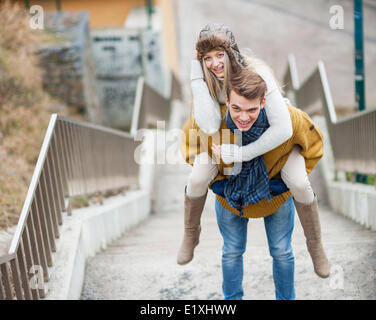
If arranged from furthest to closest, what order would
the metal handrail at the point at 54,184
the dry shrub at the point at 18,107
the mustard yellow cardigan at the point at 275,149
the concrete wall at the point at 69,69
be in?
1. the concrete wall at the point at 69,69
2. the dry shrub at the point at 18,107
3. the metal handrail at the point at 54,184
4. the mustard yellow cardigan at the point at 275,149

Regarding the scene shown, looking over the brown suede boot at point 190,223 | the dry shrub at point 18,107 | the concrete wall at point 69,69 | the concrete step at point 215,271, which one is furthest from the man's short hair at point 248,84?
the concrete wall at point 69,69

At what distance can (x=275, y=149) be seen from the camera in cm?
200

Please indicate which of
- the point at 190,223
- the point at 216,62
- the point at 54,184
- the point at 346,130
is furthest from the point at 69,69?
the point at 216,62

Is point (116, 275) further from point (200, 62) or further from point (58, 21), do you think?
point (58, 21)

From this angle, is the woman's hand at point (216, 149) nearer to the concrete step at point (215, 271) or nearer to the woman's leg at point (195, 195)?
the woman's leg at point (195, 195)

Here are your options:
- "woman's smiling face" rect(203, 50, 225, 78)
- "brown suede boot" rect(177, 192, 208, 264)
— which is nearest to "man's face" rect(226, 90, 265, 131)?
"woman's smiling face" rect(203, 50, 225, 78)

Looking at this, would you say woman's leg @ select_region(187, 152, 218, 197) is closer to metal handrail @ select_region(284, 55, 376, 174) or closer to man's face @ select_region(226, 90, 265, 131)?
man's face @ select_region(226, 90, 265, 131)

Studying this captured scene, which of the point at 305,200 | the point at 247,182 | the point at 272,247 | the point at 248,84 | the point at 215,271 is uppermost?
the point at 248,84

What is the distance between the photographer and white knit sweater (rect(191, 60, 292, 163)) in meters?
1.88

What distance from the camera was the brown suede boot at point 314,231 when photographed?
2107 millimetres

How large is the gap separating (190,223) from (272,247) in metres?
0.45

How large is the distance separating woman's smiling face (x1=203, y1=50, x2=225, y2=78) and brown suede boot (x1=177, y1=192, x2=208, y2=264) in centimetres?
64

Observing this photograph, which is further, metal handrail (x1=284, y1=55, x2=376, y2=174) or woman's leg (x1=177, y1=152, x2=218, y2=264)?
metal handrail (x1=284, y1=55, x2=376, y2=174)

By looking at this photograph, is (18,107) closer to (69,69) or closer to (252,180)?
(69,69)
